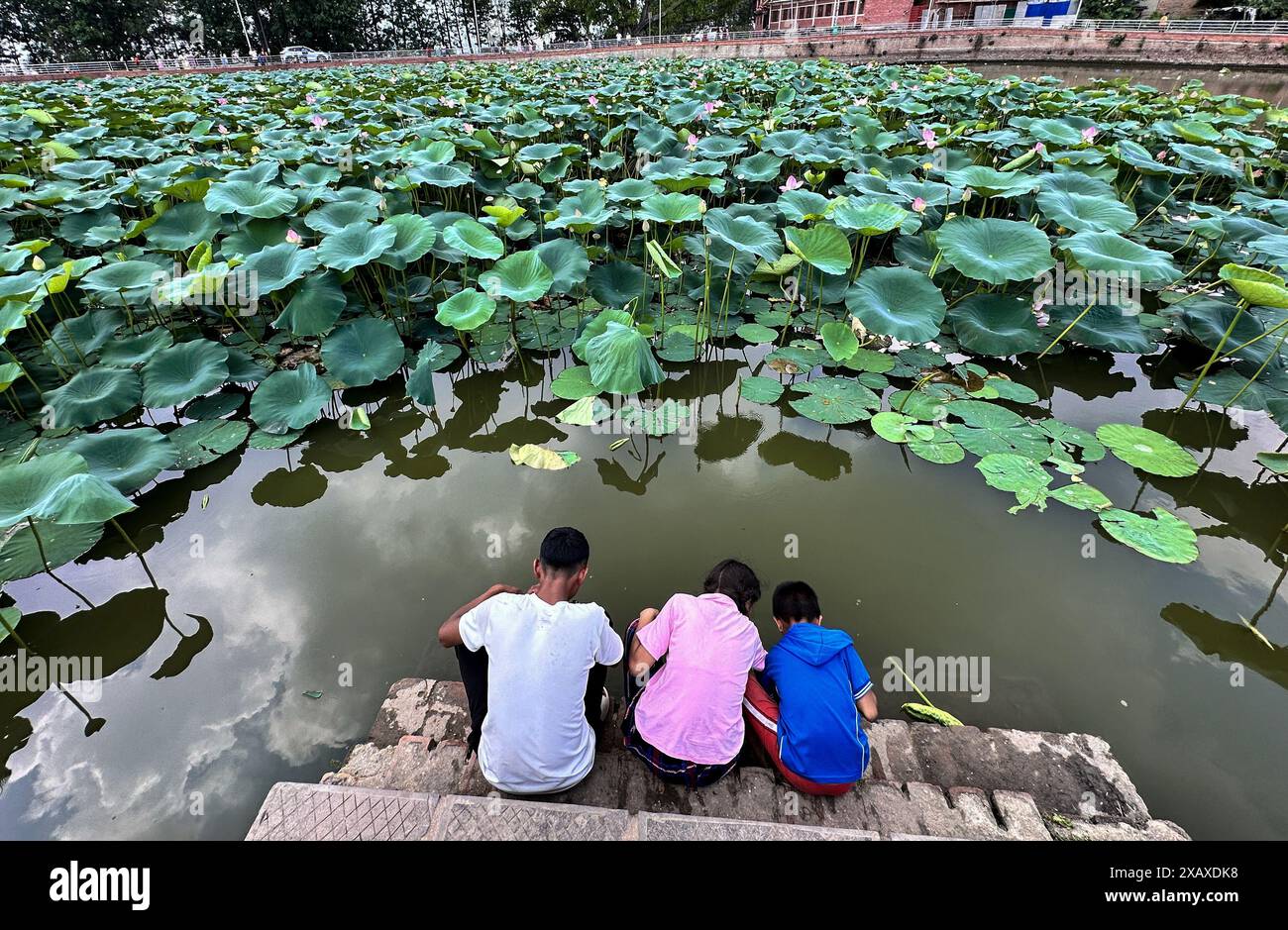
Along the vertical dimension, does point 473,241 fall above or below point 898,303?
above

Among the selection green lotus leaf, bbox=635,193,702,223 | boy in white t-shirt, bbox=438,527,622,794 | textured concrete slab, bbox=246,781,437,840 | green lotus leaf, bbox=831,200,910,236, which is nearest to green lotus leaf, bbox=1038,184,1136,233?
green lotus leaf, bbox=831,200,910,236

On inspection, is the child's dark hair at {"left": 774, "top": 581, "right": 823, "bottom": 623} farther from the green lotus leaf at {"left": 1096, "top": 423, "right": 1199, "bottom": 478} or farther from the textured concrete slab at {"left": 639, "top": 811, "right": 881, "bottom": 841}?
the green lotus leaf at {"left": 1096, "top": 423, "right": 1199, "bottom": 478}

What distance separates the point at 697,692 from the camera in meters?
1.71

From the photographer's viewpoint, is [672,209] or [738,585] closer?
[738,585]

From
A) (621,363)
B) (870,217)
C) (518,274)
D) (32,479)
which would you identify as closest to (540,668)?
(621,363)

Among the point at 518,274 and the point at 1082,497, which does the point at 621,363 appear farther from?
the point at 1082,497

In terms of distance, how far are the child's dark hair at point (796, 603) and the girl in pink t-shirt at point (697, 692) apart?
0.61 ft

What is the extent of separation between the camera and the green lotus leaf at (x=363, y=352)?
3578 mm

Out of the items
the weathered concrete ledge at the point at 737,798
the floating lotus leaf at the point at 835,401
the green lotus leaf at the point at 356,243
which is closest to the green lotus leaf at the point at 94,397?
the green lotus leaf at the point at 356,243

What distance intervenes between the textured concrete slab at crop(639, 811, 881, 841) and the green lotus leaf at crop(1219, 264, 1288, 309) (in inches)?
130

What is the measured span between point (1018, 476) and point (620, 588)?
2.21 metres

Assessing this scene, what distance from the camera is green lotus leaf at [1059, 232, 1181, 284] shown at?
126 inches
